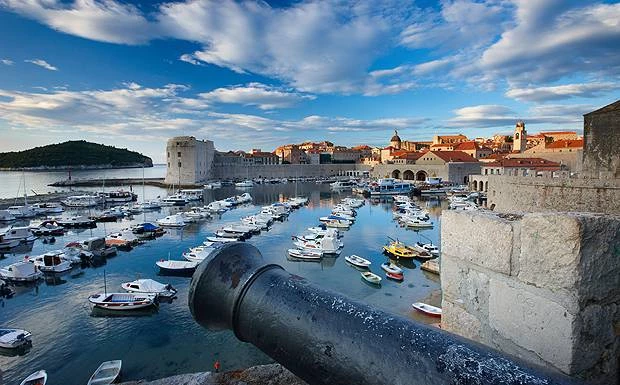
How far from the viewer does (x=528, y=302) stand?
152 cm

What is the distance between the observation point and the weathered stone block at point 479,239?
1.63 meters

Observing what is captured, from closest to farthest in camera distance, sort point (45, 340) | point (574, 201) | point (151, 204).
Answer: point (45, 340) → point (574, 201) → point (151, 204)

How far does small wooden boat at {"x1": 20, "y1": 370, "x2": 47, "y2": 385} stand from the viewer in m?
8.61

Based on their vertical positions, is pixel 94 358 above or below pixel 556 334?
below

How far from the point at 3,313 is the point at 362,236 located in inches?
770

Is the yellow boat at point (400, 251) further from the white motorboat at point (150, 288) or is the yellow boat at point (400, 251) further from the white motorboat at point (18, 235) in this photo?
the white motorboat at point (18, 235)

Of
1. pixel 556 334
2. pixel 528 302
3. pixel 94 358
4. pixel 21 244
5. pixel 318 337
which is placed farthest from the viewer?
pixel 21 244

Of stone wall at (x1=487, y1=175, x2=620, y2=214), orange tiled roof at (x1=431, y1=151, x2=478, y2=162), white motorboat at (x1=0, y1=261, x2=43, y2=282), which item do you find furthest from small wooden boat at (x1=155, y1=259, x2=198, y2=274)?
orange tiled roof at (x1=431, y1=151, x2=478, y2=162)

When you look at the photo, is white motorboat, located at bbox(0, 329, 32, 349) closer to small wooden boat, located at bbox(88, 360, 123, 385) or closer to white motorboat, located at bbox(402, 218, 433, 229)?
small wooden boat, located at bbox(88, 360, 123, 385)

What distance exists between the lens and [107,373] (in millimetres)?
9055

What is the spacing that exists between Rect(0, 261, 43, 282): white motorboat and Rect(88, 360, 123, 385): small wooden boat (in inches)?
394

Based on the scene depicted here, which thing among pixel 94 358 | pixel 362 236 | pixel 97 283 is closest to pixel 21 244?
pixel 97 283

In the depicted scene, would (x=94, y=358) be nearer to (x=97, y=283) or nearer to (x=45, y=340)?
(x=45, y=340)

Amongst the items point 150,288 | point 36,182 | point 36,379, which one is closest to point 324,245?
point 150,288
